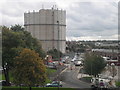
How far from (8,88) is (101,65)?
5.65 meters

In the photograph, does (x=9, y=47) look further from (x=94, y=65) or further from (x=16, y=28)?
(x=16, y=28)

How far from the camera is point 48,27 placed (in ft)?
94.1

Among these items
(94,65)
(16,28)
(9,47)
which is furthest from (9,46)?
(16,28)

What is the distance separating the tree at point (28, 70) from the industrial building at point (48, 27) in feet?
64.9

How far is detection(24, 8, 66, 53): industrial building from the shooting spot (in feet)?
93.6

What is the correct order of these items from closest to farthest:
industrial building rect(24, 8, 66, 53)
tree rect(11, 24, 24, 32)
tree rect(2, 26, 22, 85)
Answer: tree rect(2, 26, 22, 85) → tree rect(11, 24, 24, 32) → industrial building rect(24, 8, 66, 53)

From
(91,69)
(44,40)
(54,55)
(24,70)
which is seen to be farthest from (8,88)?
(44,40)

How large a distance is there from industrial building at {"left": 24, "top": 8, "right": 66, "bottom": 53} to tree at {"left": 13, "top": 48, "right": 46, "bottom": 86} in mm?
19789

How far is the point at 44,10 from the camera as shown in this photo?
2898 centimetres

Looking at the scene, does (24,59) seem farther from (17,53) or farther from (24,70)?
(17,53)

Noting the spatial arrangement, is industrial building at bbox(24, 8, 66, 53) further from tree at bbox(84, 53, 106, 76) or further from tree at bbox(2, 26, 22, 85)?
tree at bbox(2, 26, 22, 85)

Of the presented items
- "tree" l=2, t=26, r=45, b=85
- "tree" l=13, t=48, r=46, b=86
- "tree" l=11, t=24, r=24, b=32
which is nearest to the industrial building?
"tree" l=11, t=24, r=24, b=32

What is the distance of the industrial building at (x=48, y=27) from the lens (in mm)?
28531

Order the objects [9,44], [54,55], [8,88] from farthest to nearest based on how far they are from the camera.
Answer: [54,55] → [9,44] → [8,88]
